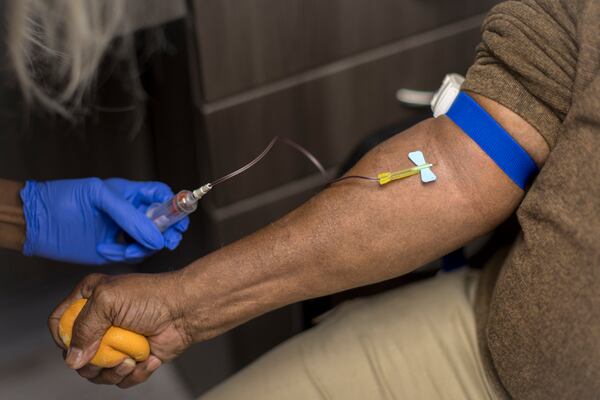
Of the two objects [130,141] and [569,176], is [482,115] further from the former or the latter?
[130,141]

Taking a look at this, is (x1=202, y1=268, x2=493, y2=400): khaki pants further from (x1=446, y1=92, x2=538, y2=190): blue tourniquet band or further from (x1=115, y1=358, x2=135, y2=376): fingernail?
(x1=446, y1=92, x2=538, y2=190): blue tourniquet band

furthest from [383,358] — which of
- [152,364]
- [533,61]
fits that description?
[533,61]

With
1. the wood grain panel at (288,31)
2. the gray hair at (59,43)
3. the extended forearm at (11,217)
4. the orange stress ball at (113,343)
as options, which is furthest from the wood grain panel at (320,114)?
the orange stress ball at (113,343)

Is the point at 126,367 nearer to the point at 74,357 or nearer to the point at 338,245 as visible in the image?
the point at 74,357

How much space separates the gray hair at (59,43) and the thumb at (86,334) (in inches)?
13.8

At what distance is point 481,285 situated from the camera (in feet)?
3.59

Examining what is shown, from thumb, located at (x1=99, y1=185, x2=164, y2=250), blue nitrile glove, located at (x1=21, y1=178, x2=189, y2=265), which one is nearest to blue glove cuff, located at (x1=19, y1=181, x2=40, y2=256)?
blue nitrile glove, located at (x1=21, y1=178, x2=189, y2=265)

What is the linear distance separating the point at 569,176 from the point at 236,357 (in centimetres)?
93

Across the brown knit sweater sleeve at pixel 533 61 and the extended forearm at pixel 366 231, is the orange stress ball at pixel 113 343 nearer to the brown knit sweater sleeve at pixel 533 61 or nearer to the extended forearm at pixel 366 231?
the extended forearm at pixel 366 231

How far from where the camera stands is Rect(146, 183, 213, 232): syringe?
102 centimetres

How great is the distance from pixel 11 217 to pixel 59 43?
0.96 feet

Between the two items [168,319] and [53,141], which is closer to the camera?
[168,319]

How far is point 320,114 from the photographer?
1449 millimetres

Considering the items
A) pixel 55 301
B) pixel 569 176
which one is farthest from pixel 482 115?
pixel 55 301
